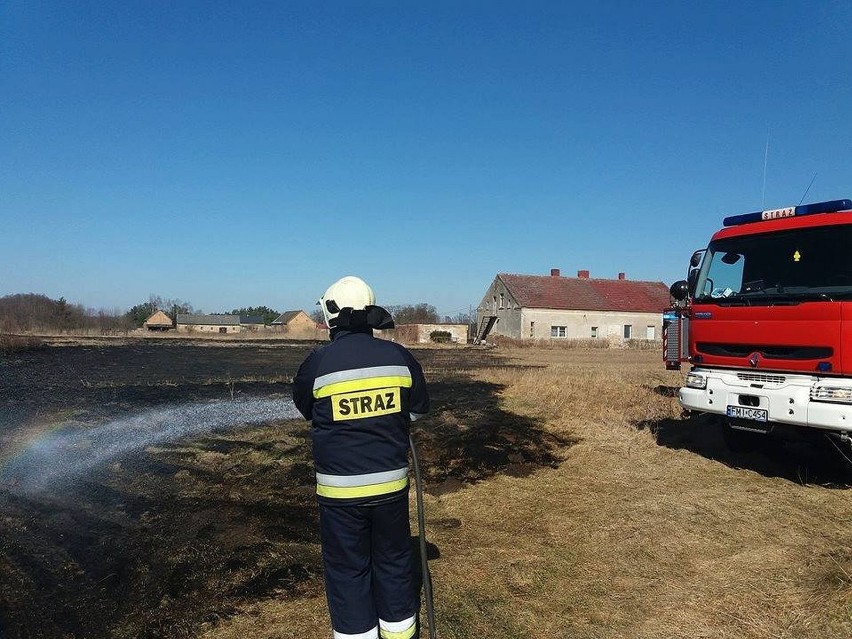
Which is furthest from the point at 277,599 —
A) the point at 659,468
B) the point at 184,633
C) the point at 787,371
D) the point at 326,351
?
the point at 787,371

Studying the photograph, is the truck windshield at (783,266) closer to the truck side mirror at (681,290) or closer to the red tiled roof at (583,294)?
the truck side mirror at (681,290)

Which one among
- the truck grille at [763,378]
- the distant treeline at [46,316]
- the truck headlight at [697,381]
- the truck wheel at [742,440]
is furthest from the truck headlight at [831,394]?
the distant treeline at [46,316]

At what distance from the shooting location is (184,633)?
3.53 m

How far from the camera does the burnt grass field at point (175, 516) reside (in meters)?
3.88

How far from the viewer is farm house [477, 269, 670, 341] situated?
48188 mm

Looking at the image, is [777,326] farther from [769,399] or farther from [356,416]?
[356,416]

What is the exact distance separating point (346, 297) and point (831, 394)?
5.34 metres

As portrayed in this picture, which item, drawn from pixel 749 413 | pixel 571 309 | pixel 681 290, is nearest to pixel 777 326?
pixel 749 413

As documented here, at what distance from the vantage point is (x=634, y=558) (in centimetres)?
467

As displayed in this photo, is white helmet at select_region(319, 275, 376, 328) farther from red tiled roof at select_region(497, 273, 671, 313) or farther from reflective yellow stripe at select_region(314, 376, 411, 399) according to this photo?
red tiled roof at select_region(497, 273, 671, 313)

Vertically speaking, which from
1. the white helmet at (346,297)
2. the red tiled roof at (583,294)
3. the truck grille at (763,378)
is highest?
the red tiled roof at (583,294)

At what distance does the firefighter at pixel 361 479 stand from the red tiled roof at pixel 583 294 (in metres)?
45.1

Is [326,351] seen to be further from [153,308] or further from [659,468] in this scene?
[153,308]

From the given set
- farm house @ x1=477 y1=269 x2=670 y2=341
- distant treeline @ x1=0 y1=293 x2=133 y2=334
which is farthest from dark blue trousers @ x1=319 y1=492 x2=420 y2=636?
distant treeline @ x1=0 y1=293 x2=133 y2=334
